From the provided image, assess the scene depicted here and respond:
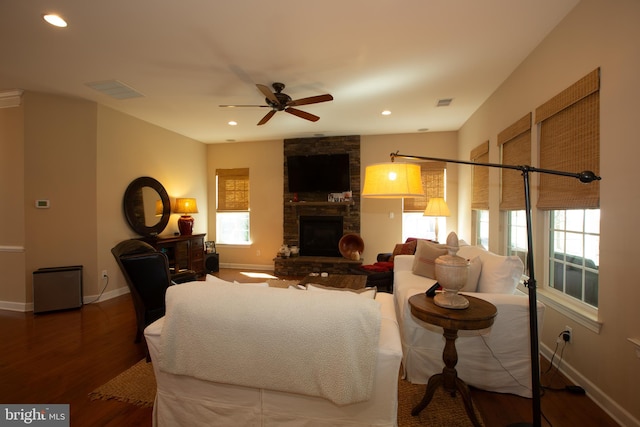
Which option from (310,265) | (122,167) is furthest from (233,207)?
(122,167)

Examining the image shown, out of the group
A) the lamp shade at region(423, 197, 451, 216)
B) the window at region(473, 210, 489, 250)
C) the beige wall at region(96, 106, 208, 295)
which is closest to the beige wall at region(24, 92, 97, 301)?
the beige wall at region(96, 106, 208, 295)

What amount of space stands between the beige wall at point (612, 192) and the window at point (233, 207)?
17.9ft

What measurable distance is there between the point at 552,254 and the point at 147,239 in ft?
17.1

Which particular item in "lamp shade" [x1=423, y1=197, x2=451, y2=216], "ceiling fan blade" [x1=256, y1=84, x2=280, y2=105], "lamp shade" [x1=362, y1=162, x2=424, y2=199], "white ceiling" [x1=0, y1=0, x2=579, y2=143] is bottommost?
"lamp shade" [x1=423, y1=197, x2=451, y2=216]

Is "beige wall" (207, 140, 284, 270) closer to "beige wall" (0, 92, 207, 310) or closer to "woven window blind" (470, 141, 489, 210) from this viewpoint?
"beige wall" (0, 92, 207, 310)

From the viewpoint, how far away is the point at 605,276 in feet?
6.02

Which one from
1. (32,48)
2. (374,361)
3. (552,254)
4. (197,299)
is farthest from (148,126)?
(552,254)

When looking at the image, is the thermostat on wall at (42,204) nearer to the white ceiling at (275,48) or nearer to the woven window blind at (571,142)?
the white ceiling at (275,48)

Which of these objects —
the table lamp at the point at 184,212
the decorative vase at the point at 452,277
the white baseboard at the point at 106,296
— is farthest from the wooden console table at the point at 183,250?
the decorative vase at the point at 452,277

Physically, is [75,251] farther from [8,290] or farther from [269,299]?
[269,299]

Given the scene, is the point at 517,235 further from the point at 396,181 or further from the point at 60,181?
the point at 60,181

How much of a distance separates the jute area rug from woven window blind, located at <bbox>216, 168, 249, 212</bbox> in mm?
4271

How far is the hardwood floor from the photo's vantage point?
1.79 metres

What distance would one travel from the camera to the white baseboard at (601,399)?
164cm
